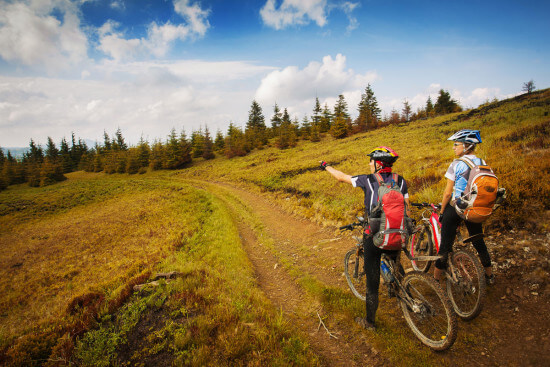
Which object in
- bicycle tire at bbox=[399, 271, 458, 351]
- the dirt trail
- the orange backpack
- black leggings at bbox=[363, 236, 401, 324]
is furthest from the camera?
black leggings at bbox=[363, 236, 401, 324]

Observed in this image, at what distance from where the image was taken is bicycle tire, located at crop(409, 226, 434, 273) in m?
5.11

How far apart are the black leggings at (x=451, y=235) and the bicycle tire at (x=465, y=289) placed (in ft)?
0.62

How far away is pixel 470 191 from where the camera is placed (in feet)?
12.0

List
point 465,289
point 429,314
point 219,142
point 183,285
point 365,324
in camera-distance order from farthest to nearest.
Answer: point 219,142 → point 183,285 → point 365,324 → point 465,289 → point 429,314

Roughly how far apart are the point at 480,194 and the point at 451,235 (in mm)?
1100

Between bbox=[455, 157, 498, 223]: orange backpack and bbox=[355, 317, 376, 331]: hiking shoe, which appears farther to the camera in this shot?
bbox=[355, 317, 376, 331]: hiking shoe

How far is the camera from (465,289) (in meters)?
4.03

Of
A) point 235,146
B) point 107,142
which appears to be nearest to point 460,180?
point 235,146

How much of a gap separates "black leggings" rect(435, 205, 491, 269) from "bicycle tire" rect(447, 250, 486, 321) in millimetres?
189

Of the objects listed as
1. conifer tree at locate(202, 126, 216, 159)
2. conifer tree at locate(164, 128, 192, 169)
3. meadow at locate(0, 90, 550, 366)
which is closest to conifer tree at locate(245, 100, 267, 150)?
conifer tree at locate(202, 126, 216, 159)

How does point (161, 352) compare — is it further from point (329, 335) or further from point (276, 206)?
point (276, 206)

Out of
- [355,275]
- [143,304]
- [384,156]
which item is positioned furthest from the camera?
[355,275]

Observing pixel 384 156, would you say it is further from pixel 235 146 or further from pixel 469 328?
pixel 235 146

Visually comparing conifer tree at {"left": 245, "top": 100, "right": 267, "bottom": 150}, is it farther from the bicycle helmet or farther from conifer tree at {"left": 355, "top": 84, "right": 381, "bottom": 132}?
the bicycle helmet
